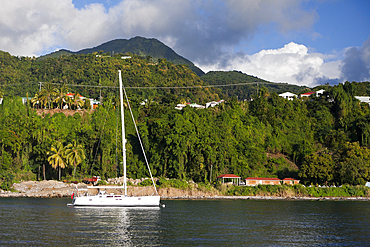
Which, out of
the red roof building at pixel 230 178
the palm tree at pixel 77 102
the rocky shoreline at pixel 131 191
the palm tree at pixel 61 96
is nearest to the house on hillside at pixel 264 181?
the red roof building at pixel 230 178

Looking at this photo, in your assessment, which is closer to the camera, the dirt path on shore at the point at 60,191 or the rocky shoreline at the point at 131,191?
the dirt path on shore at the point at 60,191

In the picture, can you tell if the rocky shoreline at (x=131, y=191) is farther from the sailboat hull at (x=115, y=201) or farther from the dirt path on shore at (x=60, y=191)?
the sailboat hull at (x=115, y=201)

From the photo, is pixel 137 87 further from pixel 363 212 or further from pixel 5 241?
pixel 5 241

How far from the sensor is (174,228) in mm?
29359

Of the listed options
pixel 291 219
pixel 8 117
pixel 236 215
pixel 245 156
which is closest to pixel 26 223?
pixel 236 215

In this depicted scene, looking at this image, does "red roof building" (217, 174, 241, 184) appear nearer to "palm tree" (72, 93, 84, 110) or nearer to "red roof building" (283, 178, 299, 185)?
"red roof building" (283, 178, 299, 185)

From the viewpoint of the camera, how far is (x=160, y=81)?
458 ft

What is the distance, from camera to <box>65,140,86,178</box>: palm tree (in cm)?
6656

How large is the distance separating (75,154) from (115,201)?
29.3m

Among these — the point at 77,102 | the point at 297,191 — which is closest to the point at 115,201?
the point at 297,191

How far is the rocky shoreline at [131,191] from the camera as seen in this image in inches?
2409

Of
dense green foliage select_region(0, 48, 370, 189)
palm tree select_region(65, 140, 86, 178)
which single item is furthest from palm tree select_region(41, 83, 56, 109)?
palm tree select_region(65, 140, 86, 178)

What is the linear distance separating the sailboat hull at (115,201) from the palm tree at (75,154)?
86.8 ft

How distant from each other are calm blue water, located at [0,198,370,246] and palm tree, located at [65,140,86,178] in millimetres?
26056
